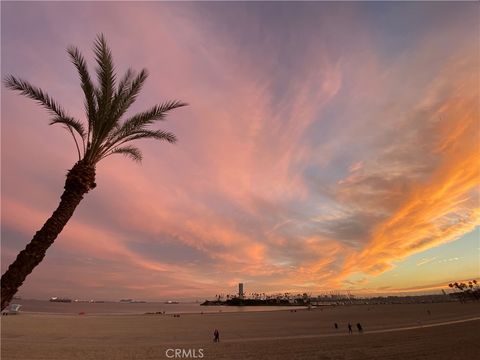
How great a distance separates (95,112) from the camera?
1158 cm

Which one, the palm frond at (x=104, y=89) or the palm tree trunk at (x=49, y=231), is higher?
Result: the palm frond at (x=104, y=89)

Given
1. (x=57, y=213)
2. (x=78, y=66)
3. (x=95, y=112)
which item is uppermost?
(x=78, y=66)

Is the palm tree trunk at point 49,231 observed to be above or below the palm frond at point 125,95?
below

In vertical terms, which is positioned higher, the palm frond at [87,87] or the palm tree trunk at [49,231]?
the palm frond at [87,87]

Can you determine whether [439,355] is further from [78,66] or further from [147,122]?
[78,66]

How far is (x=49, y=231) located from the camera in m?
10.0

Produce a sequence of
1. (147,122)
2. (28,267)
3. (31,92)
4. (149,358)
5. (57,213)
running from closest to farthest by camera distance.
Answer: (28,267) < (57,213) < (31,92) < (147,122) < (149,358)

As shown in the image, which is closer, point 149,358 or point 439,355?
point 439,355

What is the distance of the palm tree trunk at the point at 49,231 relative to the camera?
30.2ft

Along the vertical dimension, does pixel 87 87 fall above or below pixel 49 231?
above

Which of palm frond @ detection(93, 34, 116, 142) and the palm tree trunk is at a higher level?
palm frond @ detection(93, 34, 116, 142)

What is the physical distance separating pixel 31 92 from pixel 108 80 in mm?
2702

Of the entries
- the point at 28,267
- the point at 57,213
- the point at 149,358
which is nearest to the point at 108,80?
the point at 57,213

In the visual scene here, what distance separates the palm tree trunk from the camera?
921 cm
